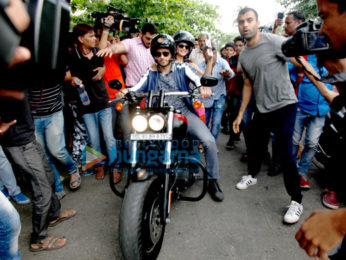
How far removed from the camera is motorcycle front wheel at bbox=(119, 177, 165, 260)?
1.67 m

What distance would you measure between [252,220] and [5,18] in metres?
2.76

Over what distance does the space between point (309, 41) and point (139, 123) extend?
137cm

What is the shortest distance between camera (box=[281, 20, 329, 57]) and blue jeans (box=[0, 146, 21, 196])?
3.07 meters

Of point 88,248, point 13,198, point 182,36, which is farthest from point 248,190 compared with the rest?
point 13,198

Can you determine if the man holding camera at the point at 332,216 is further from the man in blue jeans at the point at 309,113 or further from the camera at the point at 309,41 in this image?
the man in blue jeans at the point at 309,113

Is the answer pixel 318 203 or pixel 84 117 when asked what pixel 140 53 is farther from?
pixel 318 203

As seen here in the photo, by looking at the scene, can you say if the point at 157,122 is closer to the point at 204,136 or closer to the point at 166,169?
the point at 166,169

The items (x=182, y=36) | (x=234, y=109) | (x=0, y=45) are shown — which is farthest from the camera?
(x=234, y=109)

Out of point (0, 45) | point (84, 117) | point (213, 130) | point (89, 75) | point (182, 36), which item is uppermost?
point (182, 36)

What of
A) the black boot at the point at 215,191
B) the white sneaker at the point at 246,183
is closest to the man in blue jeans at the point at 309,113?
the white sneaker at the point at 246,183

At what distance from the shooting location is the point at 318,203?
9.32 feet

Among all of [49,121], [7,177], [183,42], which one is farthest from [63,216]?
[183,42]

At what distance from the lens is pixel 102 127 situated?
11.4 feet

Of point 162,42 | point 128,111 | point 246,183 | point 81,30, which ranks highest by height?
point 81,30
